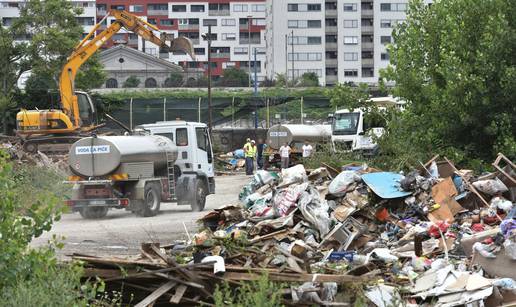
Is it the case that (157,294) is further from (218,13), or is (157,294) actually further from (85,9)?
(85,9)

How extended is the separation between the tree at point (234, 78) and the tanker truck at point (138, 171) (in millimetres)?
62827

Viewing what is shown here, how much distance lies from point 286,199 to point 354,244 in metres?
1.94

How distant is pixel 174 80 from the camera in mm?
89688

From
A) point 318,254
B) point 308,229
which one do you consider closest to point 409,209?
point 308,229

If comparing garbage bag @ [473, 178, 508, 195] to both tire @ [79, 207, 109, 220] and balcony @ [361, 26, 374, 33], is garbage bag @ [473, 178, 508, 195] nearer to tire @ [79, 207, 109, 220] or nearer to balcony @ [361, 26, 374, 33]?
tire @ [79, 207, 109, 220]

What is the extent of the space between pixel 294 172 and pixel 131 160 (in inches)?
231

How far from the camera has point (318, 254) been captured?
1254cm

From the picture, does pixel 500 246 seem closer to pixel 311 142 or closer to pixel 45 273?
pixel 45 273

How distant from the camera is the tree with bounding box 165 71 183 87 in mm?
87694

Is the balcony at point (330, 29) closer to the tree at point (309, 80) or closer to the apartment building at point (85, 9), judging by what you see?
the tree at point (309, 80)

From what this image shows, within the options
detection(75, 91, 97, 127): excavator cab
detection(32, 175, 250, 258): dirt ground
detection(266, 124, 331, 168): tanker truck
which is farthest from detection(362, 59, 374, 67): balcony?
detection(32, 175, 250, 258): dirt ground

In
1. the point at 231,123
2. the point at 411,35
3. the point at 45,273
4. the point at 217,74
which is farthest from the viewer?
the point at 217,74

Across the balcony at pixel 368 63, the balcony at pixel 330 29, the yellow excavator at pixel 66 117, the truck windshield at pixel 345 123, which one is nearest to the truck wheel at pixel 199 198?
the yellow excavator at pixel 66 117

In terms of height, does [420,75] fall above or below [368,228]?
above
